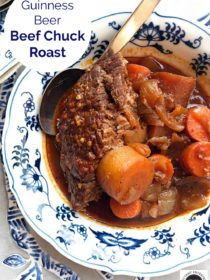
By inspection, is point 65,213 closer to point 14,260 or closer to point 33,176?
point 33,176

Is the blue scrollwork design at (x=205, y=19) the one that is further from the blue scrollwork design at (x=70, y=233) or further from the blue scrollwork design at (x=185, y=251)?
the blue scrollwork design at (x=70, y=233)

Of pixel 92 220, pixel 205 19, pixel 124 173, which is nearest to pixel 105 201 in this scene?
pixel 92 220

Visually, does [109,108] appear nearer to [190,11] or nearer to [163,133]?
[163,133]

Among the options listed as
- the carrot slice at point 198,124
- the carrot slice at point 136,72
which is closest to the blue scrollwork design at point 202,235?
the carrot slice at point 198,124

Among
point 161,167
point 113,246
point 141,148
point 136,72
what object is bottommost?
point 113,246

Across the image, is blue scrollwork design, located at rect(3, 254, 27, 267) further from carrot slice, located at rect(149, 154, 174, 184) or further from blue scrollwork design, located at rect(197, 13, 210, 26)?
blue scrollwork design, located at rect(197, 13, 210, 26)

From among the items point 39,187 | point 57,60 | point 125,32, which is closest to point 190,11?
point 125,32
